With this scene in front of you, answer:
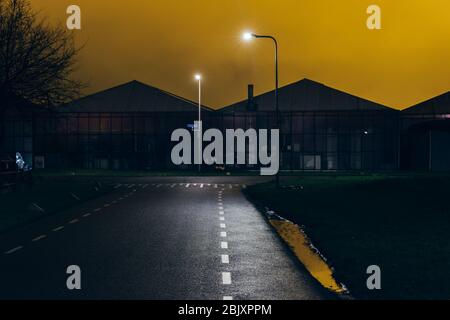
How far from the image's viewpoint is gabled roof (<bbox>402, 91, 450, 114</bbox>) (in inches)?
3059

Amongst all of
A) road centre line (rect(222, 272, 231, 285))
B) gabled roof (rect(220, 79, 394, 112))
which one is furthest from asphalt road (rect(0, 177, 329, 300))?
gabled roof (rect(220, 79, 394, 112))

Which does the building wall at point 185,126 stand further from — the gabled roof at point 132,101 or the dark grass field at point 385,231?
the dark grass field at point 385,231

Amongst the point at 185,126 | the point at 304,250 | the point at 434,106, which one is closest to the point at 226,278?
the point at 304,250

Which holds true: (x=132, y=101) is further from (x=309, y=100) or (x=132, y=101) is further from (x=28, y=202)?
(x=28, y=202)

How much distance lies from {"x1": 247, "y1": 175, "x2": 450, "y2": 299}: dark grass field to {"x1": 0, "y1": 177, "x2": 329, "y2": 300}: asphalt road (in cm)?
106

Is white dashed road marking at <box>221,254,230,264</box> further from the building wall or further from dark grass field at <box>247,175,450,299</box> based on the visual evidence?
the building wall

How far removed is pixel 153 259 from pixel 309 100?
69.8 metres

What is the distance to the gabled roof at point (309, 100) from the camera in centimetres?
7850

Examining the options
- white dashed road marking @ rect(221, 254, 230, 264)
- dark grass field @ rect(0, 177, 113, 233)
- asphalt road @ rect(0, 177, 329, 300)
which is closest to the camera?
asphalt road @ rect(0, 177, 329, 300)

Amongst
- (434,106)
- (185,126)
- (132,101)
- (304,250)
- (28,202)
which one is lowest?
(304,250)

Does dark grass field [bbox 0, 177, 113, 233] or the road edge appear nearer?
the road edge

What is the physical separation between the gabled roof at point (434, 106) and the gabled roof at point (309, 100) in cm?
375

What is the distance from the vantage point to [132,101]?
8031 centimetres
